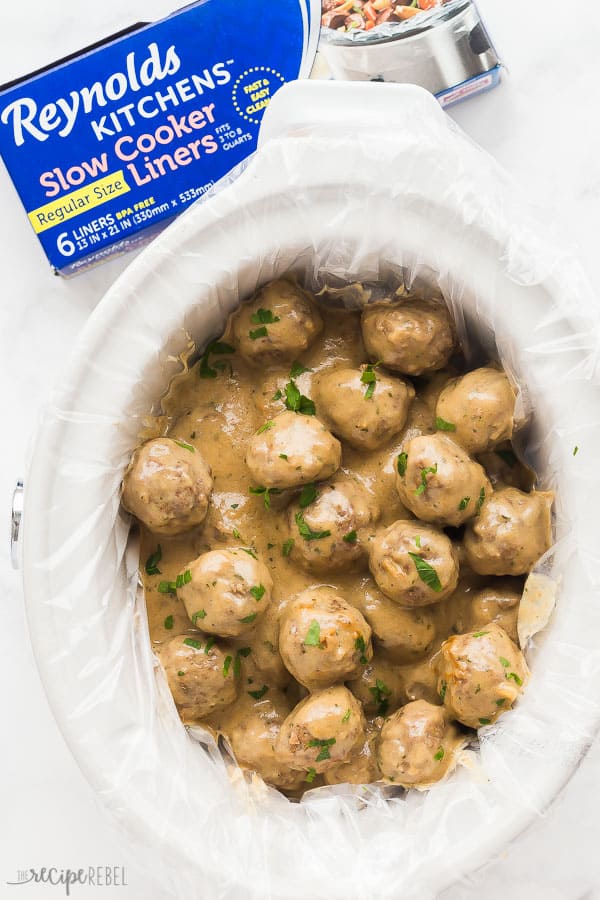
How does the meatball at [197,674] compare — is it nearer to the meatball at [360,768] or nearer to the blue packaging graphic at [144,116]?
the meatball at [360,768]

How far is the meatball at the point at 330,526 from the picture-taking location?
116cm

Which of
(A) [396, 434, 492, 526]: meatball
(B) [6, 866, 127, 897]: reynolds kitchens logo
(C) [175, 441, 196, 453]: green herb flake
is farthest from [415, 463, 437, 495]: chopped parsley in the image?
(B) [6, 866, 127, 897]: reynolds kitchens logo

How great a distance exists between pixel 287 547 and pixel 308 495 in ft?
0.29

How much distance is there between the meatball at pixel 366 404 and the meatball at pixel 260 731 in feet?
1.24

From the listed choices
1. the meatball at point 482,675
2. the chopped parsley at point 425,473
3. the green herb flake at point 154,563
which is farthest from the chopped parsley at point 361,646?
the green herb flake at point 154,563

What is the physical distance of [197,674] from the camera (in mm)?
1163

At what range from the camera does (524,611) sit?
3.75 ft

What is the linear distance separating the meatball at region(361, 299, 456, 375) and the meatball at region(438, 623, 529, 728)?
0.36m

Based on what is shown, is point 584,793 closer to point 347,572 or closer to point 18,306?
point 347,572

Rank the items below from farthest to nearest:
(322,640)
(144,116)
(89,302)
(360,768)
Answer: (89,302) < (144,116) < (360,768) < (322,640)

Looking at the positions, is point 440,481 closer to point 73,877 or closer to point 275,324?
point 275,324

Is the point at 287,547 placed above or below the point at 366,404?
below

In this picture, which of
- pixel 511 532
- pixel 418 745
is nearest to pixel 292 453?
pixel 511 532

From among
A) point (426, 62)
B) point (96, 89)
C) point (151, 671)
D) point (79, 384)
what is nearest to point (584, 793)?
point (151, 671)
